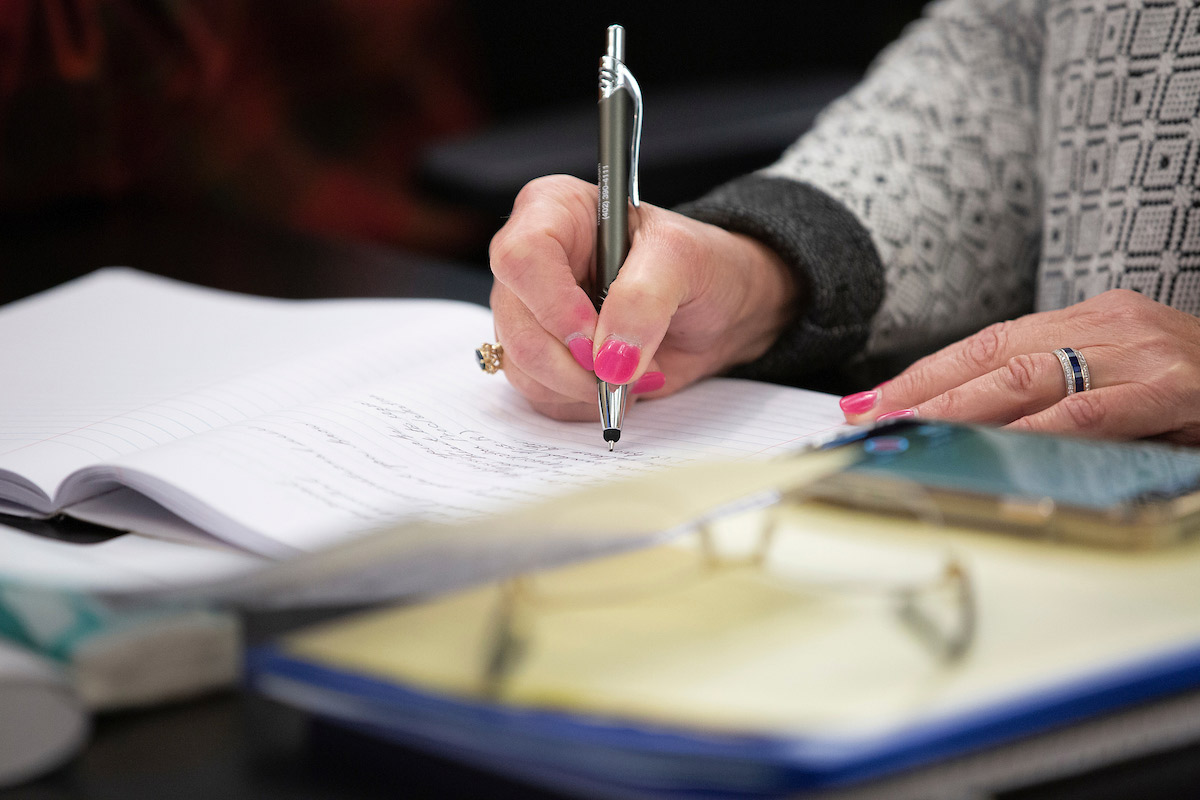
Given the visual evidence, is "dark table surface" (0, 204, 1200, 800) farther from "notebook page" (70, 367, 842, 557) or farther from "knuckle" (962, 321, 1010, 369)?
"knuckle" (962, 321, 1010, 369)

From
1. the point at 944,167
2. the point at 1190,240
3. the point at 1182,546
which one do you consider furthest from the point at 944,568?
the point at 944,167

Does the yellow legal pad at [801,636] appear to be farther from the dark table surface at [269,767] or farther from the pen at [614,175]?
the pen at [614,175]

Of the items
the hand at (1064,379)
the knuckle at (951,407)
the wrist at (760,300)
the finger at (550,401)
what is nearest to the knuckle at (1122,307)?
the hand at (1064,379)

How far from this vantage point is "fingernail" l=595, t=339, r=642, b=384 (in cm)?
66

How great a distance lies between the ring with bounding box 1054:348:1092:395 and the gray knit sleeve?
0.64 feet

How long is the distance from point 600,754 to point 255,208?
1734 millimetres

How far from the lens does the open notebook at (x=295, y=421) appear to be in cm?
56

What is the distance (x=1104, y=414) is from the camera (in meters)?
0.64

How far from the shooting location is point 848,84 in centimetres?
188

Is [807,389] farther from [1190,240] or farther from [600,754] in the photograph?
[600,754]

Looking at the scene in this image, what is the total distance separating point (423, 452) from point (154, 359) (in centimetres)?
29

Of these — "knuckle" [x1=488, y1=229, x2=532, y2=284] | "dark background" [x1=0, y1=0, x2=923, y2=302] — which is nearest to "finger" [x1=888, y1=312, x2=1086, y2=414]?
"knuckle" [x1=488, y1=229, x2=532, y2=284]

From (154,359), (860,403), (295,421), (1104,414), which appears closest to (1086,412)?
(1104,414)

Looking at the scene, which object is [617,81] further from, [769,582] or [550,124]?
[550,124]
